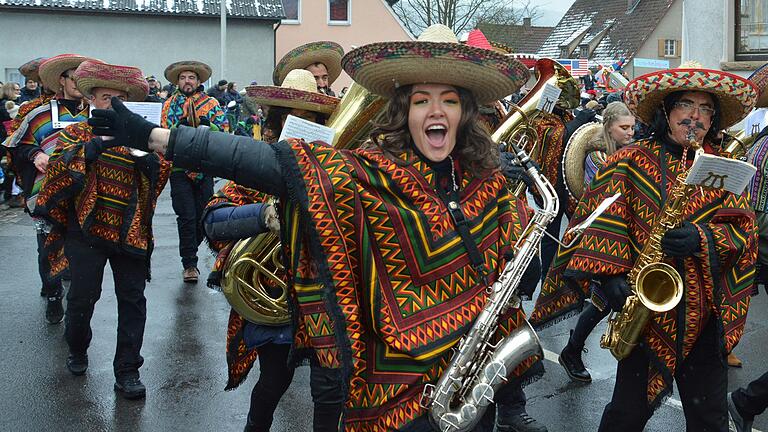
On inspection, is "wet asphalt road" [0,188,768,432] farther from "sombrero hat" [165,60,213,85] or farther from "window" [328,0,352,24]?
"window" [328,0,352,24]

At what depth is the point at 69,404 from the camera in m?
4.96

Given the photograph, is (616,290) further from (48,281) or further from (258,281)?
(48,281)

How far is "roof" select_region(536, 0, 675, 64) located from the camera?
40438mm

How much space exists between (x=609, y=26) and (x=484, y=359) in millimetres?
44167

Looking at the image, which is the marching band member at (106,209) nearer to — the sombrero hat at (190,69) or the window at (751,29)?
the sombrero hat at (190,69)

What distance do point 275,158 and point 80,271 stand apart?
3075 millimetres

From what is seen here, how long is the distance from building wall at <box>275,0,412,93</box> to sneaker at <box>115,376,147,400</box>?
94.8ft

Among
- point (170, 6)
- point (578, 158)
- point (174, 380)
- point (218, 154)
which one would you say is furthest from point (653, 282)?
point (170, 6)

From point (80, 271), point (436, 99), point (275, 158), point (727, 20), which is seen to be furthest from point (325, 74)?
point (727, 20)

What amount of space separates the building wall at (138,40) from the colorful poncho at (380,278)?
26.6 meters

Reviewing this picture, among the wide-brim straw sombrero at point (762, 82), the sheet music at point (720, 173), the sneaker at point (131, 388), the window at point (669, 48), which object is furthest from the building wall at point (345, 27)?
the sheet music at point (720, 173)

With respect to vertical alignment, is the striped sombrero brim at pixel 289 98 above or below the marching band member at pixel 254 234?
above

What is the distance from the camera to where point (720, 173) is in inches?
124

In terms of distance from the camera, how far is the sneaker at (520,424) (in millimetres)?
4402
